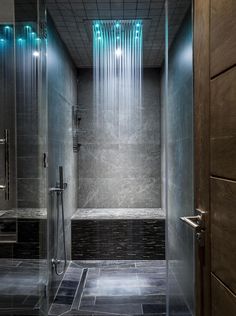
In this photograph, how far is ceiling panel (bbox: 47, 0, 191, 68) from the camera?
2.62 m

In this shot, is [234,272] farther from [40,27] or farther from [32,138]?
[40,27]

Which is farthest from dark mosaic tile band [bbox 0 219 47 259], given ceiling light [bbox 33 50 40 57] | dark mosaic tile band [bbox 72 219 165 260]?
dark mosaic tile band [bbox 72 219 165 260]

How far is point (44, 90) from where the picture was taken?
2670 mm

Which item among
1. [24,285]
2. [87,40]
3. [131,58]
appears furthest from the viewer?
[131,58]

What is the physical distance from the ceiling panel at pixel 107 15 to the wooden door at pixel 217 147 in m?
1.24

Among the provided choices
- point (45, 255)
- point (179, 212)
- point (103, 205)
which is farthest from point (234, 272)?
point (103, 205)

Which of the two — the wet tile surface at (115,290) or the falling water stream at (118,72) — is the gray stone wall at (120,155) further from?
the wet tile surface at (115,290)

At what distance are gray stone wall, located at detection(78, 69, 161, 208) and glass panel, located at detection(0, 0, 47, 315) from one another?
7.94 feet

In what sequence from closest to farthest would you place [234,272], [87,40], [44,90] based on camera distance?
[234,272], [44,90], [87,40]

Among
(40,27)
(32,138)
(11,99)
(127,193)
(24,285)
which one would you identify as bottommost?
(24,285)

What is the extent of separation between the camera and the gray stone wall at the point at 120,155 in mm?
5004

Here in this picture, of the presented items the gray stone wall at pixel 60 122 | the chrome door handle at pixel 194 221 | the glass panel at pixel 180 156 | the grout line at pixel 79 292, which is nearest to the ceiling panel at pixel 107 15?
the glass panel at pixel 180 156

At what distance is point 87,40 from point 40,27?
1.41 m

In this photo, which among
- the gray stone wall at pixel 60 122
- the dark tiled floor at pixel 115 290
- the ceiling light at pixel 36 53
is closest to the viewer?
the ceiling light at pixel 36 53
